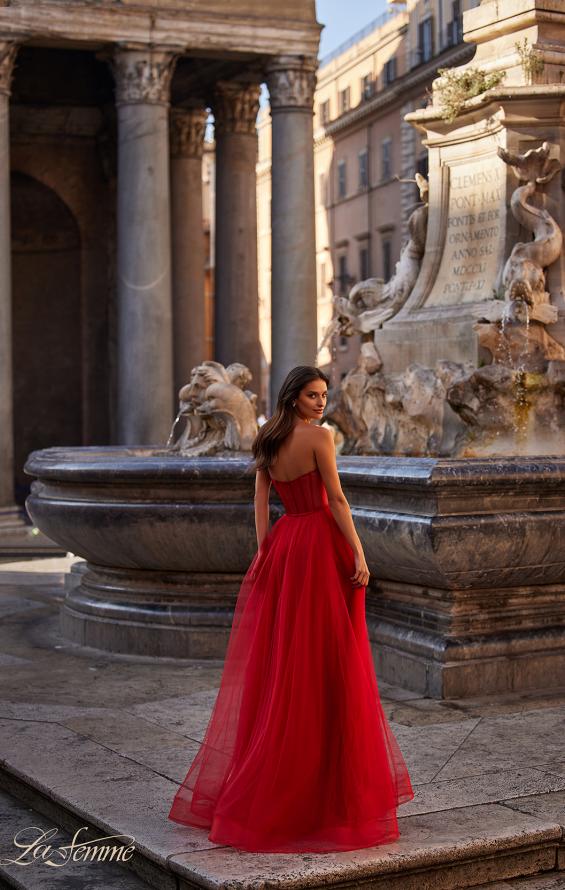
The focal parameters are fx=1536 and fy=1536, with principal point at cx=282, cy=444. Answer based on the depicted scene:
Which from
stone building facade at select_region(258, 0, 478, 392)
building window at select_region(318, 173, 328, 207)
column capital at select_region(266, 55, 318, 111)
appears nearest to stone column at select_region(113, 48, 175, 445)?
column capital at select_region(266, 55, 318, 111)

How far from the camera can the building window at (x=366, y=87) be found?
5944 centimetres

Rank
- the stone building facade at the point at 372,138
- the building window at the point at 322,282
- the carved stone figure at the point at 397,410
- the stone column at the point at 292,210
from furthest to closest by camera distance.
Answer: the building window at the point at 322,282 → the stone building facade at the point at 372,138 → the stone column at the point at 292,210 → the carved stone figure at the point at 397,410

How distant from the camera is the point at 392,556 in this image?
867 cm

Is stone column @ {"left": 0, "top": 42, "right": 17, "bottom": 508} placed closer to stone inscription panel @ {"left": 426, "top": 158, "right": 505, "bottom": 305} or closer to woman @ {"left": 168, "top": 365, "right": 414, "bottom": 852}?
stone inscription panel @ {"left": 426, "top": 158, "right": 505, "bottom": 305}

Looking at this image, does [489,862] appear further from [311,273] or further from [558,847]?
[311,273]

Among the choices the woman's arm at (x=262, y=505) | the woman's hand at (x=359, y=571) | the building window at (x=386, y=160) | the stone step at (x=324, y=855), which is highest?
the building window at (x=386, y=160)

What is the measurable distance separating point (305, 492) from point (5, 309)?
19750 mm

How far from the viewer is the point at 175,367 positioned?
109 ft

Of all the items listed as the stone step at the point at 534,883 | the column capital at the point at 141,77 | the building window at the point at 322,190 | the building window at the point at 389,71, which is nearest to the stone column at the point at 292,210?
the column capital at the point at 141,77

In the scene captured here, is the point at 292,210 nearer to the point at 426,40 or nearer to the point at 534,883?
the point at 534,883

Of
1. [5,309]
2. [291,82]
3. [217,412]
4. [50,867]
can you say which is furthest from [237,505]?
[291,82]

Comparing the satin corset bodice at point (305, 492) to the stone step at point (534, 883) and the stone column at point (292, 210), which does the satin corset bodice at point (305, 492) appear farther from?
the stone column at point (292, 210)

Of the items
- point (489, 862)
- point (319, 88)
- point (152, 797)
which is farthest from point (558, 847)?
point (319, 88)

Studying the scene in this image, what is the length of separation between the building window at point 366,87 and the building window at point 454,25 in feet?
28.6
